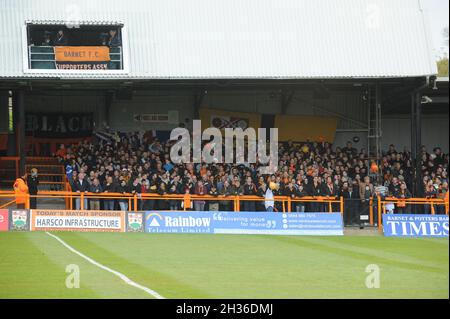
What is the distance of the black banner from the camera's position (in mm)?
42000

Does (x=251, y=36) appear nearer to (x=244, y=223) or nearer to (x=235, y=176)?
(x=235, y=176)

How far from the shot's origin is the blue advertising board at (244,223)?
104 ft

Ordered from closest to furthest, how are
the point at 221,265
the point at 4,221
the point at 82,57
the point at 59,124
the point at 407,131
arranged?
the point at 221,265
the point at 4,221
the point at 82,57
the point at 59,124
the point at 407,131

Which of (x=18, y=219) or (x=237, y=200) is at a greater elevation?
(x=237, y=200)

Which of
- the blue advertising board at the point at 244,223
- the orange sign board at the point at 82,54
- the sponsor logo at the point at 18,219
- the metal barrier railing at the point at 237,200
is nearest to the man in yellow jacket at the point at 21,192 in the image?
the metal barrier railing at the point at 237,200

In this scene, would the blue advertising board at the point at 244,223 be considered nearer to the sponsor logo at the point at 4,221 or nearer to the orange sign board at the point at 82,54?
the sponsor logo at the point at 4,221

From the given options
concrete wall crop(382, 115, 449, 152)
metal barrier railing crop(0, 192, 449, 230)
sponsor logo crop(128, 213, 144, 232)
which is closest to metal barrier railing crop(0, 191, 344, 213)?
metal barrier railing crop(0, 192, 449, 230)

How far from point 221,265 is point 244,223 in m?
11.6

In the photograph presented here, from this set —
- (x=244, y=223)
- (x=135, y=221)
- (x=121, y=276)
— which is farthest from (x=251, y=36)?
(x=121, y=276)

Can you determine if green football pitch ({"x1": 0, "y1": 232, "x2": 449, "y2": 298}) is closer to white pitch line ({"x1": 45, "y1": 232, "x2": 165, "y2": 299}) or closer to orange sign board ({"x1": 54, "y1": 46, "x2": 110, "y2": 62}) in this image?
white pitch line ({"x1": 45, "y1": 232, "x2": 165, "y2": 299})

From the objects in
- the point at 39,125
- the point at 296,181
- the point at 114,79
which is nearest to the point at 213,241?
the point at 296,181

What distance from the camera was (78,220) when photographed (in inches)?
1229

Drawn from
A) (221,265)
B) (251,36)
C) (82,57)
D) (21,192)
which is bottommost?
(221,265)

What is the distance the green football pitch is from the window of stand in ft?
30.3
